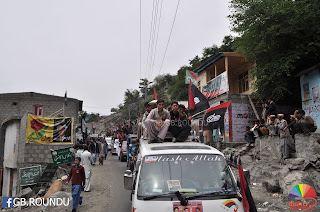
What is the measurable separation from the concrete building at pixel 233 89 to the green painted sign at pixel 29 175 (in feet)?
39.3

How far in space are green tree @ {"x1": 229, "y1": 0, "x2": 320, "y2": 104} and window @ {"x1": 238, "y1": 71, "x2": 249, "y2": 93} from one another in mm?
6070

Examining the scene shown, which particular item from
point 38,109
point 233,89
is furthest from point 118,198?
point 38,109

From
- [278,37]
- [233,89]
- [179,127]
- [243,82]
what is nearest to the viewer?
[179,127]

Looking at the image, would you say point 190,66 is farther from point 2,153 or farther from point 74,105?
point 2,153

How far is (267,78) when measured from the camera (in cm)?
1425

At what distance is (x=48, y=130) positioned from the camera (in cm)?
1549

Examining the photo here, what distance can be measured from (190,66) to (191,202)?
1527 inches

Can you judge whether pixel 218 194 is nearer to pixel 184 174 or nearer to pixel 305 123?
pixel 184 174

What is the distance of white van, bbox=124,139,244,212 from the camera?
Result: 12.3 ft

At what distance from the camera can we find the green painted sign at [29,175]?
1222 centimetres

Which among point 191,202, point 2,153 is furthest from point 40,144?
point 191,202

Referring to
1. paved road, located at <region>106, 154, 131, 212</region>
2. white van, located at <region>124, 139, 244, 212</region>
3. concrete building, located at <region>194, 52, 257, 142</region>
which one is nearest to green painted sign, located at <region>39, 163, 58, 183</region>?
paved road, located at <region>106, 154, 131, 212</region>

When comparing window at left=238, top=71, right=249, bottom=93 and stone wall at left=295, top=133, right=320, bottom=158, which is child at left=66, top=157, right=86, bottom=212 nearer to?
stone wall at left=295, top=133, right=320, bottom=158

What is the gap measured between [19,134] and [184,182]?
57.7 feet
